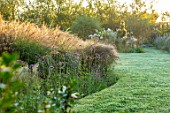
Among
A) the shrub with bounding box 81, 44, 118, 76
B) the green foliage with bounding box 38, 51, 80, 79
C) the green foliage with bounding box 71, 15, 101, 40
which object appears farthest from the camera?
the green foliage with bounding box 71, 15, 101, 40

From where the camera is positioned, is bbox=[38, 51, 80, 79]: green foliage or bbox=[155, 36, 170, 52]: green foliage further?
bbox=[155, 36, 170, 52]: green foliage

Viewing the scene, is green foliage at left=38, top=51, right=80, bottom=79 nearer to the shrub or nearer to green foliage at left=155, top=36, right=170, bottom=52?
the shrub

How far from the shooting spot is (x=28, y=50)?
5574mm

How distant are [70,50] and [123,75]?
1217 millimetres

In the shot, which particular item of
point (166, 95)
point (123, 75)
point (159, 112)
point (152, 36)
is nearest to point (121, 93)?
point (166, 95)

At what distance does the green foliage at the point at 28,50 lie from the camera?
218 inches

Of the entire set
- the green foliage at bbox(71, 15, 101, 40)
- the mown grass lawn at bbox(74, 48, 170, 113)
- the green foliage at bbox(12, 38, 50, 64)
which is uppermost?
the green foliage at bbox(71, 15, 101, 40)

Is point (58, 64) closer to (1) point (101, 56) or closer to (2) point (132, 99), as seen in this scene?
(2) point (132, 99)

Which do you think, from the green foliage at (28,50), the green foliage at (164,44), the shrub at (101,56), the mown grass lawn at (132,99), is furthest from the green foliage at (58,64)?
the green foliage at (164,44)

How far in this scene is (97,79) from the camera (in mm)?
5145

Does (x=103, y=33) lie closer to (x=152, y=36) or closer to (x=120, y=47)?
(x=120, y=47)

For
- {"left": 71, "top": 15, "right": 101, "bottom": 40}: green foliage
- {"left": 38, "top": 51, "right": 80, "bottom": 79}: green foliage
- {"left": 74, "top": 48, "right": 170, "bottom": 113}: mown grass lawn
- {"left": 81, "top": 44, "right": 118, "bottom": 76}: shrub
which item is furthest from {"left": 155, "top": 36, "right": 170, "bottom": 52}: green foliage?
{"left": 38, "top": 51, "right": 80, "bottom": 79}: green foliage

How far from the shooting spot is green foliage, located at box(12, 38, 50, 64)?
553 cm

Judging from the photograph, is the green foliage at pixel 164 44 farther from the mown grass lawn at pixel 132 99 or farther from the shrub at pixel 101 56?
the mown grass lawn at pixel 132 99
